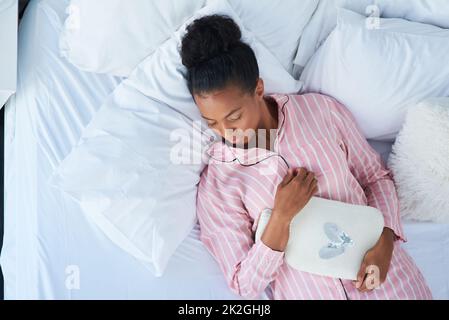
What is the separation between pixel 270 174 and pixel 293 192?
71 millimetres

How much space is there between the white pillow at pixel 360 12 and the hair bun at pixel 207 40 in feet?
0.95

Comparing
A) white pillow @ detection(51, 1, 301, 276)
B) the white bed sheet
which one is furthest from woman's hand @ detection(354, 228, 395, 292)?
white pillow @ detection(51, 1, 301, 276)

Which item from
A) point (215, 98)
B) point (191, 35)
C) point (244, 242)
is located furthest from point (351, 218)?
point (191, 35)

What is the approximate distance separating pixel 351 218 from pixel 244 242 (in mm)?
228

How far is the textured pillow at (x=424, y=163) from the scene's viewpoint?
1.23m

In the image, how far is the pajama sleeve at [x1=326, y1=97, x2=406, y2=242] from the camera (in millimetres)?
1208

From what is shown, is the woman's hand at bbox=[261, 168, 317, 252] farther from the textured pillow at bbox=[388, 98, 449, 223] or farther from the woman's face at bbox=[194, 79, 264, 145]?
the textured pillow at bbox=[388, 98, 449, 223]

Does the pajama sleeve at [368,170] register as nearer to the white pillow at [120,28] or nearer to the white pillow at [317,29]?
the white pillow at [317,29]

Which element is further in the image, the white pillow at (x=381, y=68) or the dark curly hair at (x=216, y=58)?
the white pillow at (x=381, y=68)

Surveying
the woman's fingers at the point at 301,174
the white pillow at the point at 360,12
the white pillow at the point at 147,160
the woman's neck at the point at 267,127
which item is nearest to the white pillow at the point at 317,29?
the white pillow at the point at 360,12

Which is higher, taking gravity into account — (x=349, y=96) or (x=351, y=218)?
(x=349, y=96)

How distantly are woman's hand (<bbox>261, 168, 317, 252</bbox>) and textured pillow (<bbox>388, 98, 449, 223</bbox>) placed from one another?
0.26 meters
